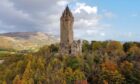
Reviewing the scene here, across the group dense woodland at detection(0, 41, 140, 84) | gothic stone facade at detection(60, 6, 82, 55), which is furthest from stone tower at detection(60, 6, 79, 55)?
dense woodland at detection(0, 41, 140, 84)

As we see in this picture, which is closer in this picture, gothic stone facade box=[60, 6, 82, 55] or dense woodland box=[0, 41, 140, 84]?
dense woodland box=[0, 41, 140, 84]

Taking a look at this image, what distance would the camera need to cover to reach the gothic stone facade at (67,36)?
88688 mm

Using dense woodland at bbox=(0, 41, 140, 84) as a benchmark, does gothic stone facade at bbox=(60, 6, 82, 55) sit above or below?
above

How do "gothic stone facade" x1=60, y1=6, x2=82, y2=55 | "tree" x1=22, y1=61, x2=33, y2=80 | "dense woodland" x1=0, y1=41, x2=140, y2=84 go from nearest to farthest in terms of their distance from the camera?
"dense woodland" x1=0, y1=41, x2=140, y2=84, "gothic stone facade" x1=60, y1=6, x2=82, y2=55, "tree" x1=22, y1=61, x2=33, y2=80

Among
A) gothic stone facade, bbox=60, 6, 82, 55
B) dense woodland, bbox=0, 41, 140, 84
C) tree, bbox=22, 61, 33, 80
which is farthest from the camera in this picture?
tree, bbox=22, 61, 33, 80

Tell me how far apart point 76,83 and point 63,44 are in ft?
45.7

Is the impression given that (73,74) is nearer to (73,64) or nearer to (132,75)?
(73,64)

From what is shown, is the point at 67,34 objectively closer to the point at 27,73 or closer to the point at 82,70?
the point at 82,70

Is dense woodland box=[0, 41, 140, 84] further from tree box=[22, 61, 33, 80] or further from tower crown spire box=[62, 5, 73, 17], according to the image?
tower crown spire box=[62, 5, 73, 17]

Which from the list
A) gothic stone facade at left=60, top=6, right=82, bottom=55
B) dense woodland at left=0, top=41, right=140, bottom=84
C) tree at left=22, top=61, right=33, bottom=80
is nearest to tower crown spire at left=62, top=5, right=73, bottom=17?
gothic stone facade at left=60, top=6, right=82, bottom=55

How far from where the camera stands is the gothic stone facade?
88.7 meters

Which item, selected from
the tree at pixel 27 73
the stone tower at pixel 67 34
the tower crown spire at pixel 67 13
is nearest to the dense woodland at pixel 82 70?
the tree at pixel 27 73

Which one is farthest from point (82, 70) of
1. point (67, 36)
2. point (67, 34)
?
point (67, 34)

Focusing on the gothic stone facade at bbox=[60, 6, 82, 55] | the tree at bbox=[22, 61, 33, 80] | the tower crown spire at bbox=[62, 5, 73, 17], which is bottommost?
the tree at bbox=[22, 61, 33, 80]
